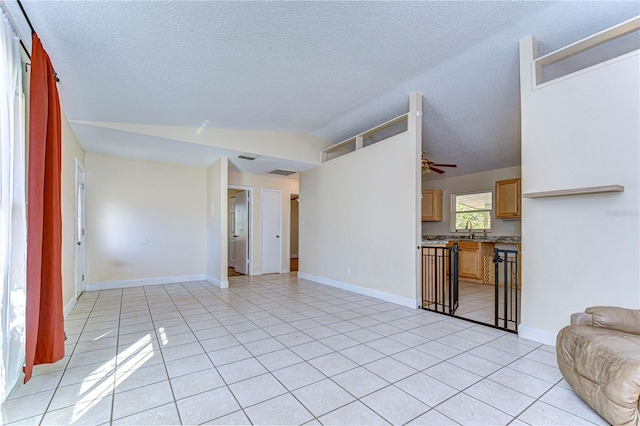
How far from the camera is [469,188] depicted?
22.8 ft

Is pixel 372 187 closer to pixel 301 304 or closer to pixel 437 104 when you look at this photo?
pixel 437 104

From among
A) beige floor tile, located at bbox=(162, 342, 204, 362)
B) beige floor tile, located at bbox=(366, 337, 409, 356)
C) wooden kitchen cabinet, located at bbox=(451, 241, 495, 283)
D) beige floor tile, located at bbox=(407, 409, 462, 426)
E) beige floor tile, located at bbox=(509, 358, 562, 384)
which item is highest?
wooden kitchen cabinet, located at bbox=(451, 241, 495, 283)

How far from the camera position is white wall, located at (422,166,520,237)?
625 centimetres

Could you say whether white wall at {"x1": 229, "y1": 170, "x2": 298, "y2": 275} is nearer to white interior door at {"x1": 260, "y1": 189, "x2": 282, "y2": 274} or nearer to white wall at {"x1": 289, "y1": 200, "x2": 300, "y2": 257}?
white interior door at {"x1": 260, "y1": 189, "x2": 282, "y2": 274}

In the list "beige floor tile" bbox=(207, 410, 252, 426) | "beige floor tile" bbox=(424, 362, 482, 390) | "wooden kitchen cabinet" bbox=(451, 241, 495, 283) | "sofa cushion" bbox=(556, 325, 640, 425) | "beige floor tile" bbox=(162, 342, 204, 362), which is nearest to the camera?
"sofa cushion" bbox=(556, 325, 640, 425)

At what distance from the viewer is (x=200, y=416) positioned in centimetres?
174

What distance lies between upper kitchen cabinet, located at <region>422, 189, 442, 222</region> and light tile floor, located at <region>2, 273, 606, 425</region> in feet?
12.8

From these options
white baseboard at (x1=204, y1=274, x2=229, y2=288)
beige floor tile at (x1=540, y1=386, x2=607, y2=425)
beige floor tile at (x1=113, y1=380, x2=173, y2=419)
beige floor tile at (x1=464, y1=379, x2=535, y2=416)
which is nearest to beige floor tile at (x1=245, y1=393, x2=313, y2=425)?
beige floor tile at (x1=113, y1=380, x2=173, y2=419)

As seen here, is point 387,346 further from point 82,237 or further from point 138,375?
point 82,237

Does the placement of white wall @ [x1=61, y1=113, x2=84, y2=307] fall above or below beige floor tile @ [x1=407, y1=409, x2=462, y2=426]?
above

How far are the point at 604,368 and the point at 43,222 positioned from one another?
383 centimetres

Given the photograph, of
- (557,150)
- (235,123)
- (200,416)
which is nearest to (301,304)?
(200,416)

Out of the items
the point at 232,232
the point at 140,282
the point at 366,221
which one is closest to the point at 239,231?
the point at 232,232

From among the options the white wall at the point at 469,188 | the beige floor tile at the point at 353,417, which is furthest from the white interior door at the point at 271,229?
the beige floor tile at the point at 353,417
